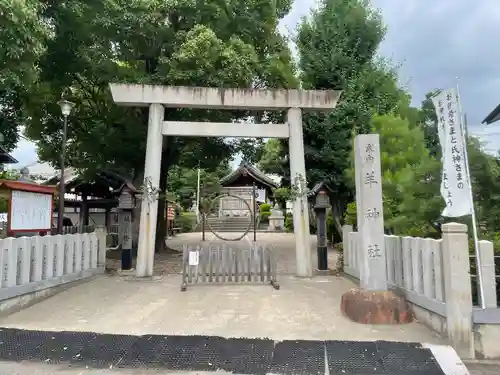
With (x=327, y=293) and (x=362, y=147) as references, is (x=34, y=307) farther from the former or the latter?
(x=362, y=147)

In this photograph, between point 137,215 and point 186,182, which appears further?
point 186,182

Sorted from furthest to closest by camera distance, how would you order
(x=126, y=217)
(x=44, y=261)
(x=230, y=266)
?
(x=126, y=217) < (x=230, y=266) < (x=44, y=261)

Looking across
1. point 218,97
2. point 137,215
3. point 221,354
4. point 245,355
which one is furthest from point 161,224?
point 245,355

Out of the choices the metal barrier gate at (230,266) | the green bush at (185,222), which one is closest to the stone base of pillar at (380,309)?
the metal barrier gate at (230,266)

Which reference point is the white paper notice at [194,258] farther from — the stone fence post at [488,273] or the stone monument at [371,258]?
the stone fence post at [488,273]

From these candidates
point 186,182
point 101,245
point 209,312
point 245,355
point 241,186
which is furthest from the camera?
point 186,182

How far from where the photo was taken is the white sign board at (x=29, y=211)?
7.26 m

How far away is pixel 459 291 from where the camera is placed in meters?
4.76

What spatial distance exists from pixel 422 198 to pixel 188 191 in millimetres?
30933

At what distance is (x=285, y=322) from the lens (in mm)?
5816

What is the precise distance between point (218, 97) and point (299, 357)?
710 centimetres

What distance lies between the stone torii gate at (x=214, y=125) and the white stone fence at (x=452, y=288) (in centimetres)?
423

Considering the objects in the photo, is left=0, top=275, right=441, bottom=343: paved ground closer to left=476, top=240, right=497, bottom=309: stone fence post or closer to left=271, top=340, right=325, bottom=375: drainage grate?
left=271, top=340, right=325, bottom=375: drainage grate

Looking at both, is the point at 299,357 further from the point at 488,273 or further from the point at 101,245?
the point at 101,245
